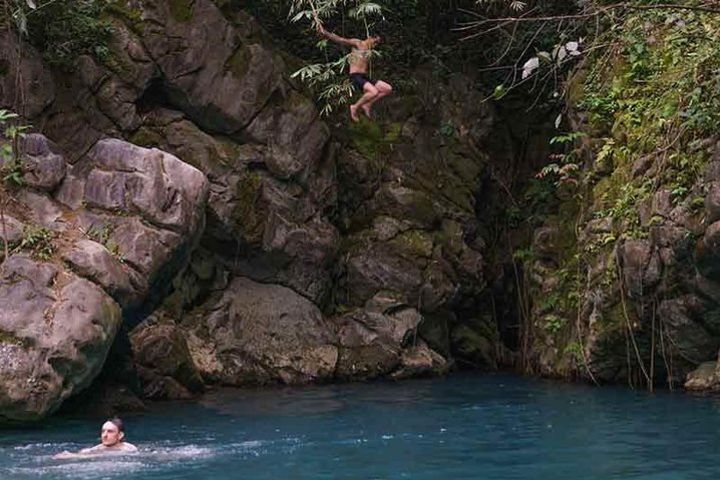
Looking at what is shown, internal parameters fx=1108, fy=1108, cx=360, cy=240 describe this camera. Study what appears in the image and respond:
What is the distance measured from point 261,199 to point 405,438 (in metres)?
6.84

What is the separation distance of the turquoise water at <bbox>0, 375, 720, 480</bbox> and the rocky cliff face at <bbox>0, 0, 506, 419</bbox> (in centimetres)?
156

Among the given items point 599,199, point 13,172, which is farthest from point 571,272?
point 13,172

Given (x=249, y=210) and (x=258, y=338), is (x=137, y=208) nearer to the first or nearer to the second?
(x=249, y=210)

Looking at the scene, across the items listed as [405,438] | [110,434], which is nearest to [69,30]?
[110,434]

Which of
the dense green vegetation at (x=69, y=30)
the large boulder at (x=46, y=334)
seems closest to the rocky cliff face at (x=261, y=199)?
the dense green vegetation at (x=69, y=30)

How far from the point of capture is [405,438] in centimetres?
1161

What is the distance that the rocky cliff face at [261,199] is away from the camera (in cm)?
1510

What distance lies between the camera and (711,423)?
11.8m

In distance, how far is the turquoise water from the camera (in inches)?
379

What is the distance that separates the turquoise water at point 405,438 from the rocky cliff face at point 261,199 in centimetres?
156

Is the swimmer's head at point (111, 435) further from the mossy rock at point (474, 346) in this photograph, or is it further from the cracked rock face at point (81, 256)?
the mossy rock at point (474, 346)

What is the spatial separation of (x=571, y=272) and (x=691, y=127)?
3.66 meters

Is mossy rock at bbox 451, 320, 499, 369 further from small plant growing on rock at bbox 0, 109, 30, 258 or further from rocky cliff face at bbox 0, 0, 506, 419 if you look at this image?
small plant growing on rock at bbox 0, 109, 30, 258

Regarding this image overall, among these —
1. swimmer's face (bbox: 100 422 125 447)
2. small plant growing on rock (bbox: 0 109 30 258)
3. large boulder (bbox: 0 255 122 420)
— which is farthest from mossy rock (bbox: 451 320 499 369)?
swimmer's face (bbox: 100 422 125 447)
